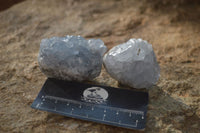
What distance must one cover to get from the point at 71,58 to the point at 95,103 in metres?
0.31

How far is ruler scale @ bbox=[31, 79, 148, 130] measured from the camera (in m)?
1.51

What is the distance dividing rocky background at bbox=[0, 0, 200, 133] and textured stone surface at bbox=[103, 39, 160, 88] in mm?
132

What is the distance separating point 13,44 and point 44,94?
853 millimetres

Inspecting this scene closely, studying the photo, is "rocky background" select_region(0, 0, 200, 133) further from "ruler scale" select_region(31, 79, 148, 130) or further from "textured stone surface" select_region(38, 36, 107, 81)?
"textured stone surface" select_region(38, 36, 107, 81)

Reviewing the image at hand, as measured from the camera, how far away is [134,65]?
1.67 meters

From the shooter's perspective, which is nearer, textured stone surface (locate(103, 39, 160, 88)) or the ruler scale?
the ruler scale

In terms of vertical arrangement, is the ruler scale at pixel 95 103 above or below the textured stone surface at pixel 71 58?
below

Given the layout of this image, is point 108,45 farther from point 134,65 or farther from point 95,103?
point 95,103

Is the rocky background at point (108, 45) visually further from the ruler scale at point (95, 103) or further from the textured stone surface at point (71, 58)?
the textured stone surface at point (71, 58)

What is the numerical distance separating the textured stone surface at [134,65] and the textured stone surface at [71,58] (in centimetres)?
10

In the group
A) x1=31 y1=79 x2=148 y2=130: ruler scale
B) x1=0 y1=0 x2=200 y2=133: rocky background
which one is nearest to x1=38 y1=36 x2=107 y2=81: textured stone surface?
x1=31 y1=79 x2=148 y2=130: ruler scale

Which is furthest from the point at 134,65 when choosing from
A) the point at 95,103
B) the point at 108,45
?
the point at 108,45

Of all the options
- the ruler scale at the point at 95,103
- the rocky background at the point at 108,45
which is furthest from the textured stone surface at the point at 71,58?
the rocky background at the point at 108,45

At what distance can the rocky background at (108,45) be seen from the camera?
1.55m
